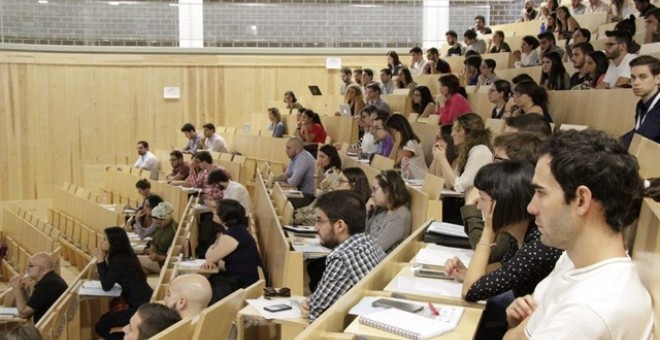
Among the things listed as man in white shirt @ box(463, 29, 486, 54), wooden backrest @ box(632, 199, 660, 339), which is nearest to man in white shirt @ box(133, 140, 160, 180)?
man in white shirt @ box(463, 29, 486, 54)

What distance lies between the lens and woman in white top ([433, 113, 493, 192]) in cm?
419

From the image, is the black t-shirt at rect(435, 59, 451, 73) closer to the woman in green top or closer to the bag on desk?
the woman in green top

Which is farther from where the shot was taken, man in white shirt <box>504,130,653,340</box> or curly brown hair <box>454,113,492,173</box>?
curly brown hair <box>454,113,492,173</box>

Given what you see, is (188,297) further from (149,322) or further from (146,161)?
(146,161)

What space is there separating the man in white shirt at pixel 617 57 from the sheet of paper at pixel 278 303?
10.2 ft

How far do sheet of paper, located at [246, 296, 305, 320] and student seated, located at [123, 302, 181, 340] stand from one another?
1.14 feet

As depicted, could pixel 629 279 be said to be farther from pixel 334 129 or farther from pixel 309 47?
pixel 309 47

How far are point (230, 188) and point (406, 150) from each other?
189cm

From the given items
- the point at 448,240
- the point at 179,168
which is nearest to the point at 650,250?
the point at 448,240

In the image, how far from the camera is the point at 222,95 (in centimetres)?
1186

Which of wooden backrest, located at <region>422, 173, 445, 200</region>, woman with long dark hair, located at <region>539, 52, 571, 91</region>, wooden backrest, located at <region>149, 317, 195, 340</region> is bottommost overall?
wooden backrest, located at <region>149, 317, 195, 340</region>

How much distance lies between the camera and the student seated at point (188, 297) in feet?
10.7

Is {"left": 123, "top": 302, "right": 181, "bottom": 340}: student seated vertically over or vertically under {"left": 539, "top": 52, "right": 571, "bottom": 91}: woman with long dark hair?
under

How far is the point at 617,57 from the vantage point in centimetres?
523
